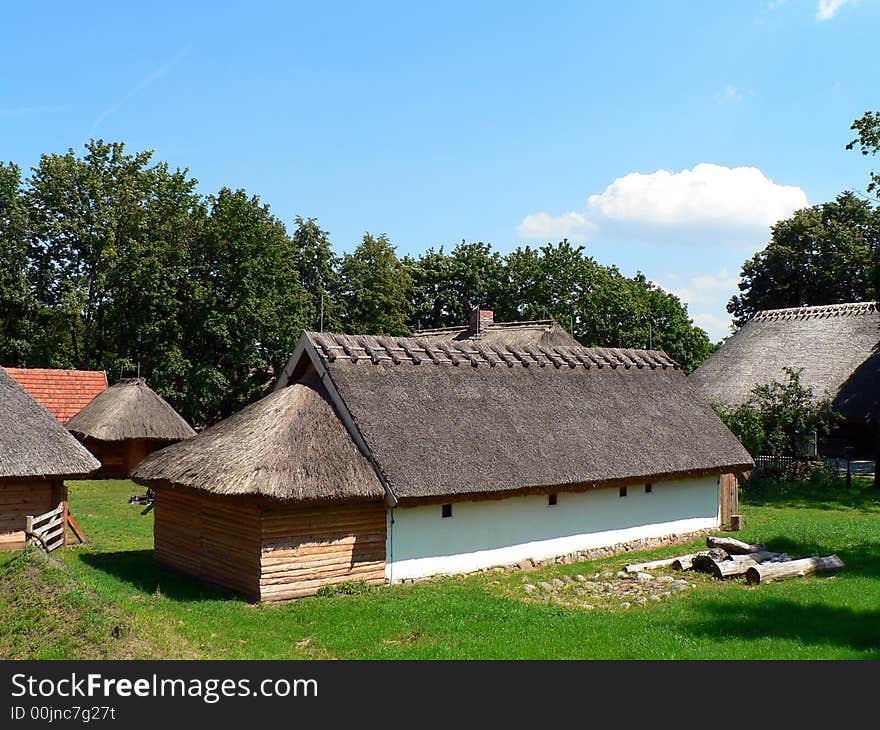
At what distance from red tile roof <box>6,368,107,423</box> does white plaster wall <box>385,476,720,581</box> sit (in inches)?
995

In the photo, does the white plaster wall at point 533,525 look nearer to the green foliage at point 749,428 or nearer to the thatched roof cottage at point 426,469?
the thatched roof cottage at point 426,469

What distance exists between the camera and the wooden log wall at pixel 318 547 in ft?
49.0

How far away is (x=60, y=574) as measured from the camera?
13578mm

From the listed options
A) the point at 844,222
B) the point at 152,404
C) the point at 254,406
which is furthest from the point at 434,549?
the point at 844,222

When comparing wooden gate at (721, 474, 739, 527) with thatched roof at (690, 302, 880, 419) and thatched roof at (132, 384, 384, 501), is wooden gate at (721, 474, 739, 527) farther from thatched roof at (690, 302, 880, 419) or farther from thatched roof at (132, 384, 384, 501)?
thatched roof at (690, 302, 880, 419)

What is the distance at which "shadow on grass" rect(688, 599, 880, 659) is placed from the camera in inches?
466

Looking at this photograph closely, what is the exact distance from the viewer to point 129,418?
113ft

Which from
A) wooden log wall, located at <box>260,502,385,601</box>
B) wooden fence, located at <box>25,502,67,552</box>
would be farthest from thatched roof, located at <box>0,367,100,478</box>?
wooden log wall, located at <box>260,502,385,601</box>

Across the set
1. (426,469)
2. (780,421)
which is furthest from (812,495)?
(426,469)

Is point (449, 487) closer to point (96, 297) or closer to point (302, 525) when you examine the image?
point (302, 525)

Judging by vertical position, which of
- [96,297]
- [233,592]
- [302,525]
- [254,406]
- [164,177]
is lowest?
[233,592]

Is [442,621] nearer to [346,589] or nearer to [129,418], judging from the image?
[346,589]

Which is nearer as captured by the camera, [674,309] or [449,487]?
[449,487]
